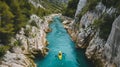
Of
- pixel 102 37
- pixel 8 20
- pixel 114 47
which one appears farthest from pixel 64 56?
pixel 114 47

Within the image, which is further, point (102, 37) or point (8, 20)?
point (102, 37)

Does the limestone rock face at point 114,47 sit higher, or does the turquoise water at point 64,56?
the turquoise water at point 64,56

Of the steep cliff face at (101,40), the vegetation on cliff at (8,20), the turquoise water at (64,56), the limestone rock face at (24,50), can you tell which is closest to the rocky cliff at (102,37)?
the steep cliff face at (101,40)

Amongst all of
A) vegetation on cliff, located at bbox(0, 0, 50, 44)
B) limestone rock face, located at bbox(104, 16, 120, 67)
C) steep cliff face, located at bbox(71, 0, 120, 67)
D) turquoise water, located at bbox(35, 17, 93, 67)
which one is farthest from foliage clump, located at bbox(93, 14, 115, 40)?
vegetation on cliff, located at bbox(0, 0, 50, 44)

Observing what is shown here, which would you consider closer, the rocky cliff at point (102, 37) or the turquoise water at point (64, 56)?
the rocky cliff at point (102, 37)

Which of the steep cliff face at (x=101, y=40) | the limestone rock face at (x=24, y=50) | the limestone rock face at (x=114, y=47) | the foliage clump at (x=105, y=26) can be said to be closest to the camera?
the limestone rock face at (x=114, y=47)

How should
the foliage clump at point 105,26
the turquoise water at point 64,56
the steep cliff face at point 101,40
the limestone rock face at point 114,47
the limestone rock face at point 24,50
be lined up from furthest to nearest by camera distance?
the turquoise water at point 64,56, the foliage clump at point 105,26, the steep cliff face at point 101,40, the limestone rock face at point 24,50, the limestone rock face at point 114,47

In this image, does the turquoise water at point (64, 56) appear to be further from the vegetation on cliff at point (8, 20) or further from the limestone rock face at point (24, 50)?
the vegetation on cliff at point (8, 20)

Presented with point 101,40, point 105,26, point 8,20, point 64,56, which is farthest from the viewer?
point 64,56

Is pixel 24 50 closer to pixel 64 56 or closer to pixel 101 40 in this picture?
pixel 64 56

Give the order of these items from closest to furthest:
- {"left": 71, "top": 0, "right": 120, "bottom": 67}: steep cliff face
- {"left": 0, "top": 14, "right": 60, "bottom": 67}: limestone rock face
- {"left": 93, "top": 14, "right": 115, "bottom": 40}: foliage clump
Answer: {"left": 0, "top": 14, "right": 60, "bottom": 67}: limestone rock face, {"left": 71, "top": 0, "right": 120, "bottom": 67}: steep cliff face, {"left": 93, "top": 14, "right": 115, "bottom": 40}: foliage clump

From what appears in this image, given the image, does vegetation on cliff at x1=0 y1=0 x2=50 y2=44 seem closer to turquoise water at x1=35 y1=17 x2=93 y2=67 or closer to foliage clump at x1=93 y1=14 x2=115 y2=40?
turquoise water at x1=35 y1=17 x2=93 y2=67
